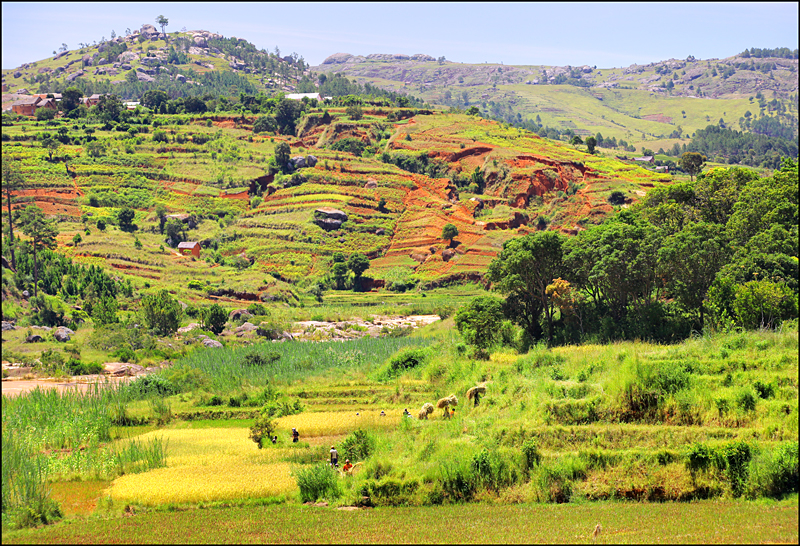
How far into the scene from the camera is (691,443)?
19.1 meters

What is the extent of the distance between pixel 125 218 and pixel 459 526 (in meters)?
81.1

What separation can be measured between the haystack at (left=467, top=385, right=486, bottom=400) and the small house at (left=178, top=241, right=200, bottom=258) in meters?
63.3

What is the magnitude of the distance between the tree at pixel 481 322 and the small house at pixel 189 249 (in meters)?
51.4

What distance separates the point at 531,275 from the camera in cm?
4288

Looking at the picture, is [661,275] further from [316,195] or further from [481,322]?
[316,195]

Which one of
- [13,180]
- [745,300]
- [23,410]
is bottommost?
[23,410]

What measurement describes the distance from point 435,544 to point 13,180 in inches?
3396

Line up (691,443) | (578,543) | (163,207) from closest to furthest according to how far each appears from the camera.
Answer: (578,543)
(691,443)
(163,207)

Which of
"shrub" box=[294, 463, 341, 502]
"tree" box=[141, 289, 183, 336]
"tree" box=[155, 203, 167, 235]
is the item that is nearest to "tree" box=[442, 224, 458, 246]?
"tree" box=[155, 203, 167, 235]

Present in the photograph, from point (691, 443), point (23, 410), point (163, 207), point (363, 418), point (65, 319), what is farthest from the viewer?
point (163, 207)

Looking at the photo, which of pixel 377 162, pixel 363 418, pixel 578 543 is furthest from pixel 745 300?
pixel 377 162

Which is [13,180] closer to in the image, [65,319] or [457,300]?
[65,319]

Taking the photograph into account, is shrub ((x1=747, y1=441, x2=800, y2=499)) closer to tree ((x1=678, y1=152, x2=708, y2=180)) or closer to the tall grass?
the tall grass

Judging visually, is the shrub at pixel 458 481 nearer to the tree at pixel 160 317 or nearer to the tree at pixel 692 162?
the tree at pixel 160 317
